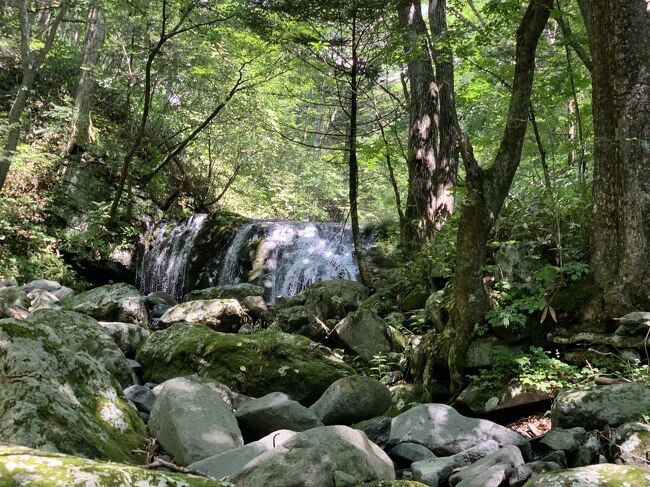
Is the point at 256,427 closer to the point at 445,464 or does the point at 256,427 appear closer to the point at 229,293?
the point at 445,464

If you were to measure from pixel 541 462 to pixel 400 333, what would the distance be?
383 centimetres

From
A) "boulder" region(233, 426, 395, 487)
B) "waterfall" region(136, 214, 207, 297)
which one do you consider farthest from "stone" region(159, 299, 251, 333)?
"boulder" region(233, 426, 395, 487)

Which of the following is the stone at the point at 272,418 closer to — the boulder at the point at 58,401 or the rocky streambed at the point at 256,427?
the rocky streambed at the point at 256,427

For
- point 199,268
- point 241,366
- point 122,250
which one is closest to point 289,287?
point 199,268

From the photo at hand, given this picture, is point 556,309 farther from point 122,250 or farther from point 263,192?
point 263,192

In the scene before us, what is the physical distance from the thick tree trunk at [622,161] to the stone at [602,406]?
1.02 meters

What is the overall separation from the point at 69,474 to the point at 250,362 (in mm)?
4678

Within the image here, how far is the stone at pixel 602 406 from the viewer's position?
3.63 m

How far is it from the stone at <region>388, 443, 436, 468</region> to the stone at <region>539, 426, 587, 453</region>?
32.2 inches

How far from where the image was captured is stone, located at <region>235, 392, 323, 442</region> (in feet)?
13.6

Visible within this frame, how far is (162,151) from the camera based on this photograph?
56.8 feet

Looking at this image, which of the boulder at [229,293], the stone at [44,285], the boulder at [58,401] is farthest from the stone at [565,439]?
the stone at [44,285]

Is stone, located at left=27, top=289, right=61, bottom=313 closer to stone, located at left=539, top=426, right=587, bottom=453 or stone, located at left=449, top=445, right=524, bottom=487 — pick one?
stone, located at left=449, top=445, right=524, bottom=487

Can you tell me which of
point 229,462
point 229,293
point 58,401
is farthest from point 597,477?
point 229,293
